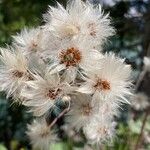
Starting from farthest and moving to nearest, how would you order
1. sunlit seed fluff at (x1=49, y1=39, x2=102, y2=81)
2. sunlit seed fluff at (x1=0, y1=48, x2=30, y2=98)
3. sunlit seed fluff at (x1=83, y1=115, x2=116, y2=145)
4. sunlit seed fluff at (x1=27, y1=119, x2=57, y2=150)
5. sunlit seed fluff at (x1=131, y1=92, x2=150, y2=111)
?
sunlit seed fluff at (x1=131, y1=92, x2=150, y2=111), sunlit seed fluff at (x1=27, y1=119, x2=57, y2=150), sunlit seed fluff at (x1=83, y1=115, x2=116, y2=145), sunlit seed fluff at (x1=0, y1=48, x2=30, y2=98), sunlit seed fluff at (x1=49, y1=39, x2=102, y2=81)

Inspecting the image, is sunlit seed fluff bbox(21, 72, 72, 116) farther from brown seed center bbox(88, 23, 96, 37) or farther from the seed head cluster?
brown seed center bbox(88, 23, 96, 37)

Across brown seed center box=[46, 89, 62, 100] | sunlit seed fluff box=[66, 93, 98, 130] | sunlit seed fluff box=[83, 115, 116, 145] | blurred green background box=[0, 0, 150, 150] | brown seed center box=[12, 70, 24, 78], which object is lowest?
blurred green background box=[0, 0, 150, 150]

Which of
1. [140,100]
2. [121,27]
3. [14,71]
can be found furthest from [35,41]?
[140,100]

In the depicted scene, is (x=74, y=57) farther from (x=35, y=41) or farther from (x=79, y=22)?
(x=35, y=41)

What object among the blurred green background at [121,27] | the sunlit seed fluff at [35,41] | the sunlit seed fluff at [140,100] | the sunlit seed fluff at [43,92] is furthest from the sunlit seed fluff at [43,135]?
the sunlit seed fluff at [140,100]

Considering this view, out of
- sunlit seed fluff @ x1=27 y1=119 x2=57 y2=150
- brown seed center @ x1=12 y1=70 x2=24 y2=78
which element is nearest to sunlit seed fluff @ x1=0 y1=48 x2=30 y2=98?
brown seed center @ x1=12 y1=70 x2=24 y2=78

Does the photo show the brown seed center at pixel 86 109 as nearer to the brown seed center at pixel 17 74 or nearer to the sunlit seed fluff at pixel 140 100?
the brown seed center at pixel 17 74

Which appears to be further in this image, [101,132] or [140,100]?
[140,100]
